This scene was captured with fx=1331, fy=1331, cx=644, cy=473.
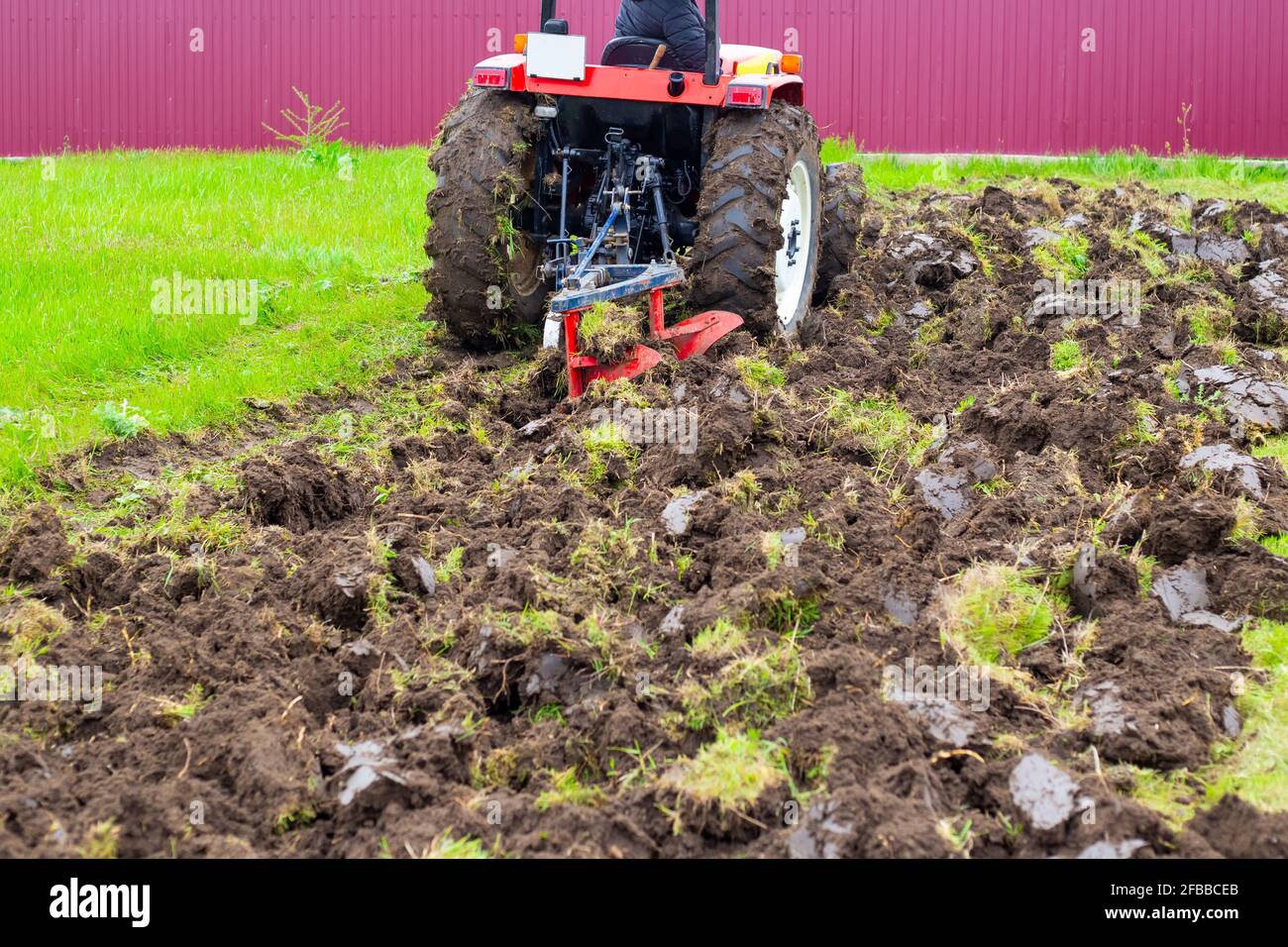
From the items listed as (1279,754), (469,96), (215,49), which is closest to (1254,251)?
(469,96)

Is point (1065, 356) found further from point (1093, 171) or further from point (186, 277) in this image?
point (1093, 171)

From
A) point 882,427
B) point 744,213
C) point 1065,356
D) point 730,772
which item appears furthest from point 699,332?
point 730,772

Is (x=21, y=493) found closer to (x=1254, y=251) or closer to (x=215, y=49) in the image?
(x=1254, y=251)

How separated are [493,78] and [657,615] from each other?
3.72 meters

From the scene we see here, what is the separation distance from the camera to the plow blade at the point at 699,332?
651 centimetres

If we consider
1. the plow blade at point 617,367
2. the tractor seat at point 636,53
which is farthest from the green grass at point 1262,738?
the tractor seat at point 636,53

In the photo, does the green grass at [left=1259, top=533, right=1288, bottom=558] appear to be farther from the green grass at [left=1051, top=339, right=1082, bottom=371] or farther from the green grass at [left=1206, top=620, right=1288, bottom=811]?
the green grass at [left=1051, top=339, right=1082, bottom=371]

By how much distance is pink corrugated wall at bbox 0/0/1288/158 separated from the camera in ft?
46.8

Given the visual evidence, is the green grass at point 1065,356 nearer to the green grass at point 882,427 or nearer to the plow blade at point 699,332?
the green grass at point 882,427

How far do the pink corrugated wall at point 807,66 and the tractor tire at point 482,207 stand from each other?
8376 millimetres

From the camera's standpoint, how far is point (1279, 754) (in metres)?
3.49

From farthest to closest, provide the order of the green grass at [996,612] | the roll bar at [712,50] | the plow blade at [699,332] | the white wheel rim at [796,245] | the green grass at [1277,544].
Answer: the white wheel rim at [796,245] → the roll bar at [712,50] → the plow blade at [699,332] → the green grass at [1277,544] → the green grass at [996,612]

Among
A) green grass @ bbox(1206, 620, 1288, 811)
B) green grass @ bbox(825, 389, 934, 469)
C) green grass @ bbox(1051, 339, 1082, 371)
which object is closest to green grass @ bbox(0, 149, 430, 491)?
green grass @ bbox(825, 389, 934, 469)

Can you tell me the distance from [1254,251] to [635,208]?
15.7 ft
